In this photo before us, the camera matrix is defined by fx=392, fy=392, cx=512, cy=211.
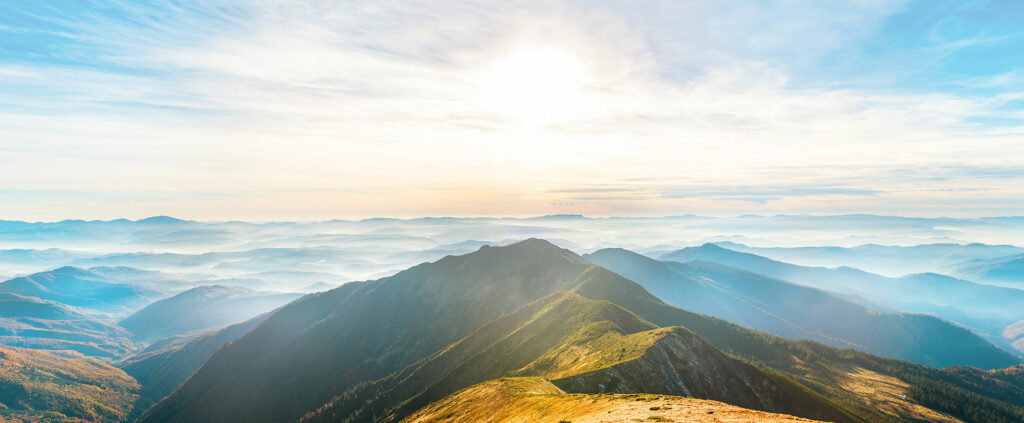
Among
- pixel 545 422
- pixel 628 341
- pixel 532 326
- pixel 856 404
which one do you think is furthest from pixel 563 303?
pixel 545 422

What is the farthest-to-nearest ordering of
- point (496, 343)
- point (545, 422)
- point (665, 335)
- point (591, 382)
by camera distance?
1. point (496, 343)
2. point (665, 335)
3. point (591, 382)
4. point (545, 422)

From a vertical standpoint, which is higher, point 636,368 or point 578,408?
point 578,408

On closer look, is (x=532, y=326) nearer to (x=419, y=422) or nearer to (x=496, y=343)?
(x=496, y=343)

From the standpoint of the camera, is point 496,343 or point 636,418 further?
point 496,343

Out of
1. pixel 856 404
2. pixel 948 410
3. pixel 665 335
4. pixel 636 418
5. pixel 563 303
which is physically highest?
pixel 636 418

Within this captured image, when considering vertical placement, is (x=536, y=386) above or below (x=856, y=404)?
above

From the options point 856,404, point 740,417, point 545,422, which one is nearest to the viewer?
point 740,417

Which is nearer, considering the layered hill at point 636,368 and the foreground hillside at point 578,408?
the foreground hillside at point 578,408

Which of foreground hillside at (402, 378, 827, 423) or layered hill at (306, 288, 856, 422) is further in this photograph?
layered hill at (306, 288, 856, 422)
